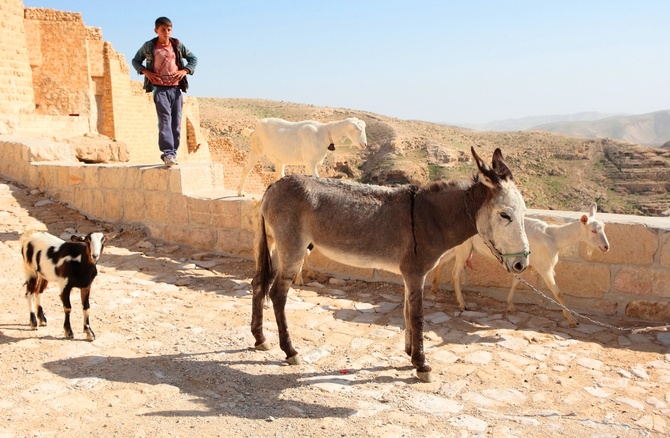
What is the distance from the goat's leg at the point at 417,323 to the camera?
167 inches

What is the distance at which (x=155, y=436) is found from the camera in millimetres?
3219

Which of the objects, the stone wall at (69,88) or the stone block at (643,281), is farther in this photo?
the stone wall at (69,88)

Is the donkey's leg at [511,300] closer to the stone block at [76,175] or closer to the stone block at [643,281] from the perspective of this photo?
the stone block at [643,281]

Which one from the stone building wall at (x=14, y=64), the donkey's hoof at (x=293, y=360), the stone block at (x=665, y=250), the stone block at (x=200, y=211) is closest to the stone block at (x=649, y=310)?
the stone block at (x=665, y=250)

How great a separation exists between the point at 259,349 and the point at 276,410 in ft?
3.49

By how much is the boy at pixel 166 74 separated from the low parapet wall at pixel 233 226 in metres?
0.46

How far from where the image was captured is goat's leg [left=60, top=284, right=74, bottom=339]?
4.43 metres

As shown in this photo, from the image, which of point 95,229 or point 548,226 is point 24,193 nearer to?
point 95,229

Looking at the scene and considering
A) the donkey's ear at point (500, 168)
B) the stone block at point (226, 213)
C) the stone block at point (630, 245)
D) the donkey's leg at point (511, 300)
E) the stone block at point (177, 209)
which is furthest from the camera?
the stone block at point (177, 209)

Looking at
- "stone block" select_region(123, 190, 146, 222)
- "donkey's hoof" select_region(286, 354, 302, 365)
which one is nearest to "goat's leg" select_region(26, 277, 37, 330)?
"donkey's hoof" select_region(286, 354, 302, 365)

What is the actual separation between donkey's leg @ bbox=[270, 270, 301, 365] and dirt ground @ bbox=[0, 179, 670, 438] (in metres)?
0.10

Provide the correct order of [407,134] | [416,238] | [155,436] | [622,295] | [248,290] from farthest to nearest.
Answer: [407,134], [248,290], [622,295], [416,238], [155,436]

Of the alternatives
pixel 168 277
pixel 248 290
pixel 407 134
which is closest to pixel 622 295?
pixel 248 290

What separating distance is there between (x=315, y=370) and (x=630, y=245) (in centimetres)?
348
